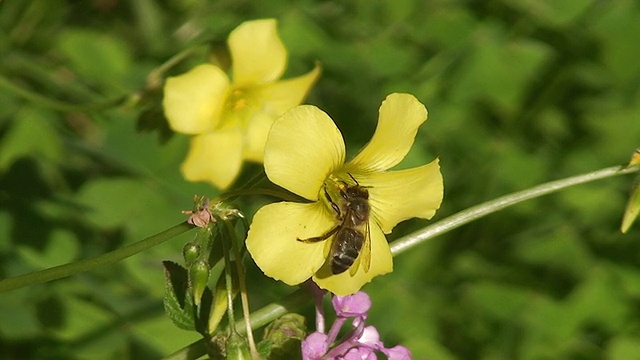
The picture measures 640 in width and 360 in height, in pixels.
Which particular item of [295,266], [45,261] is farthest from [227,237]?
[45,261]

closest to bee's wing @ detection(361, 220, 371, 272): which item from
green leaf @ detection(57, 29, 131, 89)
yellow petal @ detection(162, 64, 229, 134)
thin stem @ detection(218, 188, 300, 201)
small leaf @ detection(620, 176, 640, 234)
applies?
thin stem @ detection(218, 188, 300, 201)

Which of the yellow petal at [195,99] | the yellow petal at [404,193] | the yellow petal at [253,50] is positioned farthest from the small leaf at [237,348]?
the yellow petal at [253,50]

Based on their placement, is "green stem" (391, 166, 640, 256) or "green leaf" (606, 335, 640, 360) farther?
"green leaf" (606, 335, 640, 360)

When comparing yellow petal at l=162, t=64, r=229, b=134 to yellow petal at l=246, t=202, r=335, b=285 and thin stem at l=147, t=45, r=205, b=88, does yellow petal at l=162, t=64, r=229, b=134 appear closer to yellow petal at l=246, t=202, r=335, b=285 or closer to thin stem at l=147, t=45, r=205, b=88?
thin stem at l=147, t=45, r=205, b=88

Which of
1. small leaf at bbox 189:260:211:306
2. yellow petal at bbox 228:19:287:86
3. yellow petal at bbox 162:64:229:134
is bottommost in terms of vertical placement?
small leaf at bbox 189:260:211:306

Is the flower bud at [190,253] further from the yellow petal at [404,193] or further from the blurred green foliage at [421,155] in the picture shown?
the blurred green foliage at [421,155]

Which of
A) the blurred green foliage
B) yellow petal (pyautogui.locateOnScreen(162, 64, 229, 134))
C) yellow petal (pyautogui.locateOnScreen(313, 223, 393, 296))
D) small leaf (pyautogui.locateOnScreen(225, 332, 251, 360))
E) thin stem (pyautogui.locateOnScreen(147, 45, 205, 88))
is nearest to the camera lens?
small leaf (pyautogui.locateOnScreen(225, 332, 251, 360))

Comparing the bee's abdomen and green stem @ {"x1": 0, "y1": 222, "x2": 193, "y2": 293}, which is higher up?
green stem @ {"x1": 0, "y1": 222, "x2": 193, "y2": 293}
